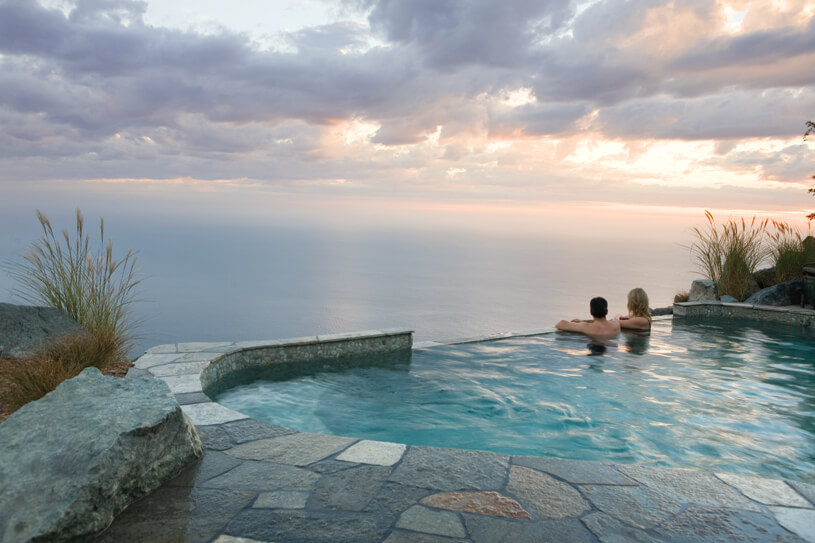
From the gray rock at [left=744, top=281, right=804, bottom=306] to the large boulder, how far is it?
1117 centimetres

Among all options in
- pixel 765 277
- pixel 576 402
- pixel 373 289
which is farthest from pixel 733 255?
pixel 373 289

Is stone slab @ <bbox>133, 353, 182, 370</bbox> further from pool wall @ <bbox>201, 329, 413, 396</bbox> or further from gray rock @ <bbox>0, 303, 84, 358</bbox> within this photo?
gray rock @ <bbox>0, 303, 84, 358</bbox>

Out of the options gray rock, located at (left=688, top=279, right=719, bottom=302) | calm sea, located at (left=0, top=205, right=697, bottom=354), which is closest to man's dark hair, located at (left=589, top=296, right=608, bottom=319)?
gray rock, located at (left=688, top=279, right=719, bottom=302)

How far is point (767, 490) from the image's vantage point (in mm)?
2543

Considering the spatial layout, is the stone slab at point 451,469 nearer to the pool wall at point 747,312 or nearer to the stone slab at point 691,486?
the stone slab at point 691,486

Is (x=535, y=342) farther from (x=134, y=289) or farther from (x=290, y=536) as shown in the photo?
(x=290, y=536)

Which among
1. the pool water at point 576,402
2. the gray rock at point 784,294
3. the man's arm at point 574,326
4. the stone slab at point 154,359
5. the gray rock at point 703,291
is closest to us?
the pool water at point 576,402

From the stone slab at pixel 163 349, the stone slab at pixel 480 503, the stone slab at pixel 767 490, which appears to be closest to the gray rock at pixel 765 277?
the stone slab at pixel 767 490

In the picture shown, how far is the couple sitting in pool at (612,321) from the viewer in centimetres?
788

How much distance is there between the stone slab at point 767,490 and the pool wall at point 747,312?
8.19 m

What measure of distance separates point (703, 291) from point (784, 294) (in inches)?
55.6

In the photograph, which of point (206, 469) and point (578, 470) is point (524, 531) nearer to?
point (578, 470)

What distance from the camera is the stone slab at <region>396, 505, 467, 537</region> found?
2055mm

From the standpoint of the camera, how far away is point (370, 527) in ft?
6.81
